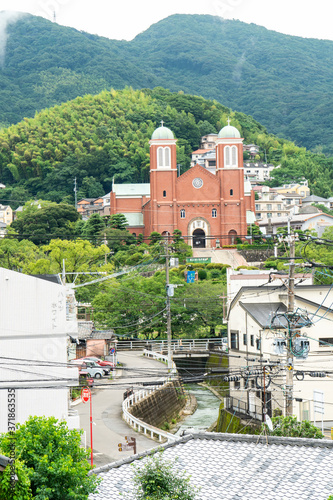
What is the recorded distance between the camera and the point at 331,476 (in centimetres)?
1120

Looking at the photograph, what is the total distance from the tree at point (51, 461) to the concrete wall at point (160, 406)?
1439 centimetres

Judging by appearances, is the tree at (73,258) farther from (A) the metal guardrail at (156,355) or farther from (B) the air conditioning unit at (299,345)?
(B) the air conditioning unit at (299,345)

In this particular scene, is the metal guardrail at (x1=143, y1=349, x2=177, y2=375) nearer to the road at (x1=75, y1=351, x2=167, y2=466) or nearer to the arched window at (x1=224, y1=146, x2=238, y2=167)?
the road at (x1=75, y1=351, x2=167, y2=466)

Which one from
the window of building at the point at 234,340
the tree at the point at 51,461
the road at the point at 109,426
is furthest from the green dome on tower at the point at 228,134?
the tree at the point at 51,461

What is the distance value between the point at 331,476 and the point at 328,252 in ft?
149

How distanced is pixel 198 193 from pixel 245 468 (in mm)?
63151

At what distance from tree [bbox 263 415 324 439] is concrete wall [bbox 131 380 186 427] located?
35.9ft

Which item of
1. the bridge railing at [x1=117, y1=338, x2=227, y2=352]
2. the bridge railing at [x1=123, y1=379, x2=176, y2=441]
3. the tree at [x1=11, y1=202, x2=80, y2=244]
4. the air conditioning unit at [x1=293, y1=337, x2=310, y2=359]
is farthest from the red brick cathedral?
the air conditioning unit at [x1=293, y1=337, x2=310, y2=359]

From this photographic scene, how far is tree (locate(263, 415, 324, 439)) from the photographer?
48.6 ft

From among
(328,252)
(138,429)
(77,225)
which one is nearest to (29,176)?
(77,225)

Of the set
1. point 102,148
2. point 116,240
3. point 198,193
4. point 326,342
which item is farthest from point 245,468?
point 102,148

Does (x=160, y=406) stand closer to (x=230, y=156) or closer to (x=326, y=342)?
(x=326, y=342)

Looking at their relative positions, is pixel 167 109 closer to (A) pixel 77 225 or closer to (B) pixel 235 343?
(A) pixel 77 225

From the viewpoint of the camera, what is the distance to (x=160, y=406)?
28875mm
